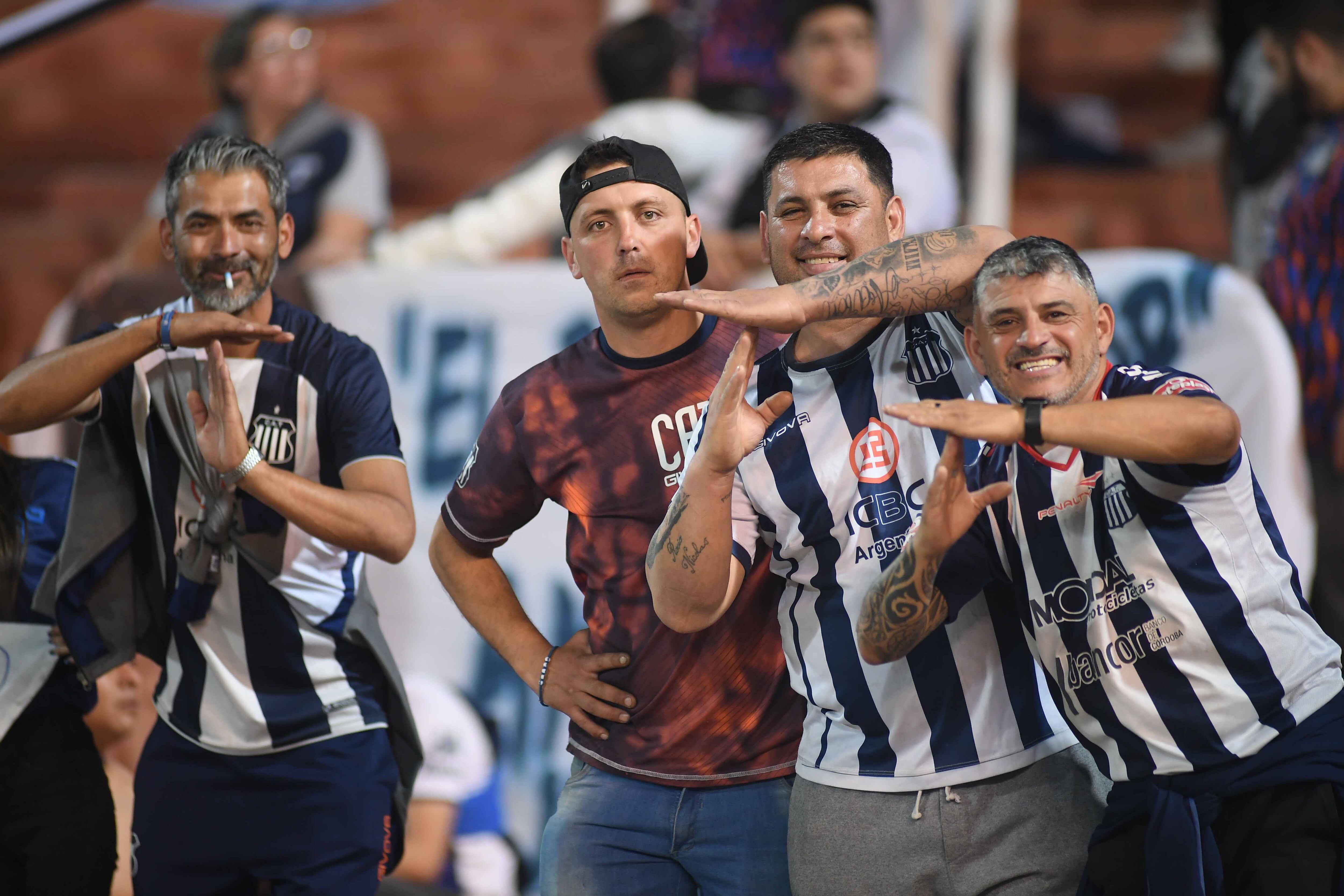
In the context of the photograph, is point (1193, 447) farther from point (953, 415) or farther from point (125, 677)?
point (125, 677)

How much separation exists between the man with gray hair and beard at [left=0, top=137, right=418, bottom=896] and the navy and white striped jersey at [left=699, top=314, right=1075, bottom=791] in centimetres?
80

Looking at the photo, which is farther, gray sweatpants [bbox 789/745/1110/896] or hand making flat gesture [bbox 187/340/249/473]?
hand making flat gesture [bbox 187/340/249/473]

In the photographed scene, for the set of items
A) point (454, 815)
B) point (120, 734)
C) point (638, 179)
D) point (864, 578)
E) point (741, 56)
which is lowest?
point (454, 815)

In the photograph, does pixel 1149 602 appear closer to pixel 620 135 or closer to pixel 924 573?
pixel 924 573

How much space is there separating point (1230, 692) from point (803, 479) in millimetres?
742

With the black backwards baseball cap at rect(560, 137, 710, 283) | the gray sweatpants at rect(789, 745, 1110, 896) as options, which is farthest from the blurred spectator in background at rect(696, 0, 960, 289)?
the gray sweatpants at rect(789, 745, 1110, 896)

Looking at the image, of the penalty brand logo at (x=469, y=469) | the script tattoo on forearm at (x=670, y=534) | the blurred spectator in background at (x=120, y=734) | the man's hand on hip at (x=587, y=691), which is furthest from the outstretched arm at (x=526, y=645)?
the blurred spectator in background at (x=120, y=734)

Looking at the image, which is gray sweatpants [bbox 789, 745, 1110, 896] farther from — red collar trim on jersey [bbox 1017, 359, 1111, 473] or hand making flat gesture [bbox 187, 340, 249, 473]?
hand making flat gesture [bbox 187, 340, 249, 473]

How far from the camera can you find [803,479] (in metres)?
2.26

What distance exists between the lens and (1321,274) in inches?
153

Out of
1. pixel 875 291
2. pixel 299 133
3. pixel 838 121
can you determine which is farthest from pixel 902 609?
pixel 299 133

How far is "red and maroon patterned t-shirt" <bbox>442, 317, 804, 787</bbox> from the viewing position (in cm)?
245

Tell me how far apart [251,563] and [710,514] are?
3.40 feet

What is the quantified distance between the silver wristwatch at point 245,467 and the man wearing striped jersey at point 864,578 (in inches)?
30.2
